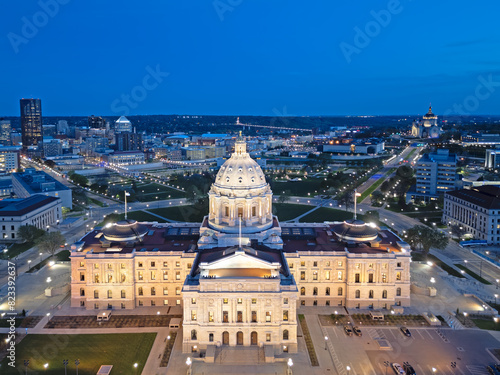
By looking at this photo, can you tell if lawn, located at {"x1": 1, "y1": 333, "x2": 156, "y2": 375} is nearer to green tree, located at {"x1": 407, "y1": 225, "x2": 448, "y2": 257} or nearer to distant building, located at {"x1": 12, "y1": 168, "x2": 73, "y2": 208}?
green tree, located at {"x1": 407, "y1": 225, "x2": 448, "y2": 257}

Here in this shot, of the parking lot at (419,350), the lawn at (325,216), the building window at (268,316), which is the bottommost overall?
the parking lot at (419,350)

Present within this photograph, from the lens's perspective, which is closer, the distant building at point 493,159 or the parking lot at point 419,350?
the parking lot at point 419,350

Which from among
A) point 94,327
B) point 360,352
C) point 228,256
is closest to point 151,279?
point 94,327

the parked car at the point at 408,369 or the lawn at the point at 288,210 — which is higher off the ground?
the lawn at the point at 288,210

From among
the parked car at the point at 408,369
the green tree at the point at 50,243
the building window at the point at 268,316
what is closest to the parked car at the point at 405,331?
the parked car at the point at 408,369

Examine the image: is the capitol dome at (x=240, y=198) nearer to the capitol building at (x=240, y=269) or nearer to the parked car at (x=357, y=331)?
the capitol building at (x=240, y=269)

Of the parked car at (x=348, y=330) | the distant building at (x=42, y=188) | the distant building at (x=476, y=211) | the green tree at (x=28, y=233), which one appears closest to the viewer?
the parked car at (x=348, y=330)

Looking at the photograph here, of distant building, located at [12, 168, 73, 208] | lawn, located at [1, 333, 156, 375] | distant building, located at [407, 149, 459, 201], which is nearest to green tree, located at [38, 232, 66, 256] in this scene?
lawn, located at [1, 333, 156, 375]

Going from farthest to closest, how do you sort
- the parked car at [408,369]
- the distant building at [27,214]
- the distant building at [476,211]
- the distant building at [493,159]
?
the distant building at [493,159]
the distant building at [27,214]
the distant building at [476,211]
the parked car at [408,369]
